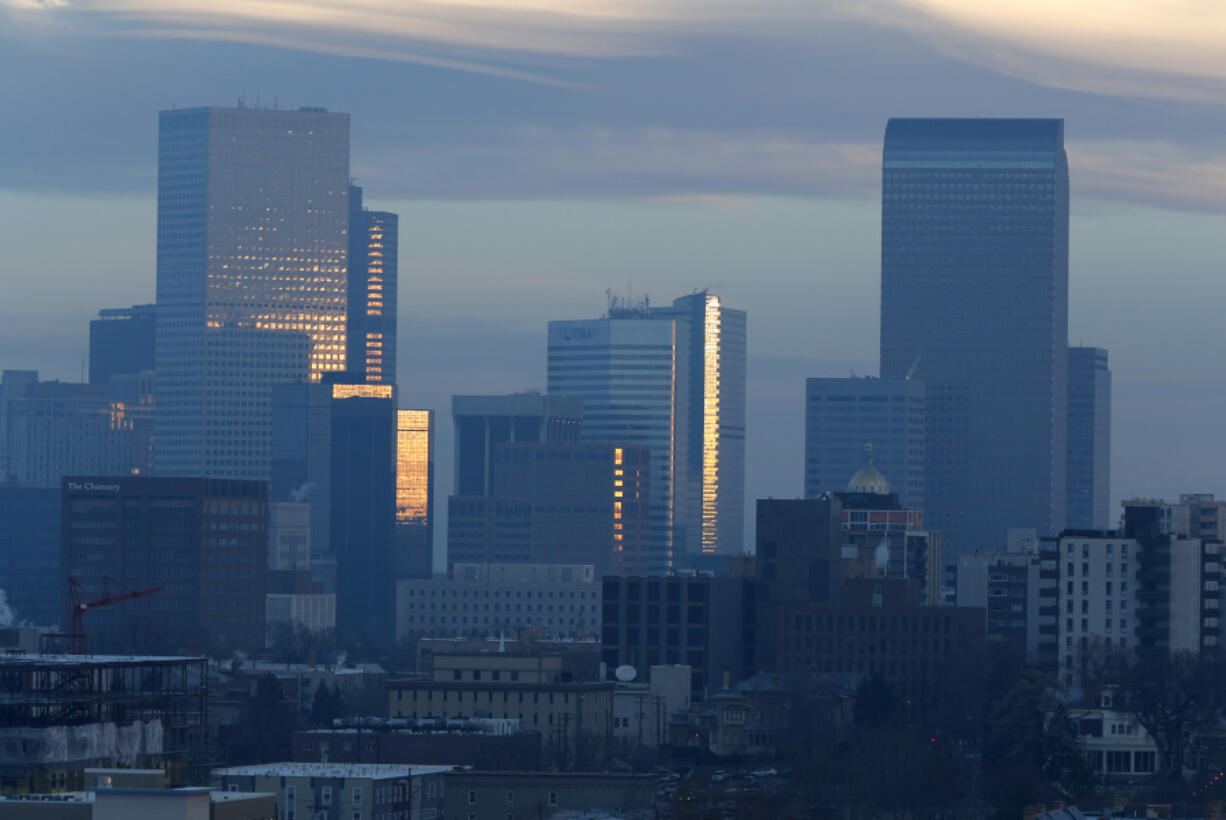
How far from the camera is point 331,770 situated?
169 m

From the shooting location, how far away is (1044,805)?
161 m

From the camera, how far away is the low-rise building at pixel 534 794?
16775 cm

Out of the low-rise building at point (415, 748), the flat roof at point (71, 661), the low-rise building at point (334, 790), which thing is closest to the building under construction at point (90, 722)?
the flat roof at point (71, 661)

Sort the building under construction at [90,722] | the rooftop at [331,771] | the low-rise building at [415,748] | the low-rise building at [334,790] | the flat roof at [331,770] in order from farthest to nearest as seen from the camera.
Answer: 1. the low-rise building at [415,748]
2. the flat roof at [331,770]
3. the rooftop at [331,771]
4. the low-rise building at [334,790]
5. the building under construction at [90,722]

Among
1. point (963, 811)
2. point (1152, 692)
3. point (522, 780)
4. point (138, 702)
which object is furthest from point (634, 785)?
point (1152, 692)

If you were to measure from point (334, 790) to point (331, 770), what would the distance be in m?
7.05

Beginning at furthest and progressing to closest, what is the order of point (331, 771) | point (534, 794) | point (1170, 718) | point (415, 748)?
point (1170, 718) → point (415, 748) → point (534, 794) → point (331, 771)

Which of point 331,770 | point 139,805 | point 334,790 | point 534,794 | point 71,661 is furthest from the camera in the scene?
point 331,770

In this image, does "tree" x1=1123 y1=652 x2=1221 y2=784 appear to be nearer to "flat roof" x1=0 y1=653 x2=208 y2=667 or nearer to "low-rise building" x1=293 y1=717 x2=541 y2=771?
"low-rise building" x1=293 y1=717 x2=541 y2=771

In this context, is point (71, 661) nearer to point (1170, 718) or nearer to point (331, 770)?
point (331, 770)

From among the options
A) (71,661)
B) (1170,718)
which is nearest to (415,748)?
(71,661)

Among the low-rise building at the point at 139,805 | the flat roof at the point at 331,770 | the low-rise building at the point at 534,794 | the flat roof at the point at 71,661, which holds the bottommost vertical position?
the low-rise building at the point at 534,794

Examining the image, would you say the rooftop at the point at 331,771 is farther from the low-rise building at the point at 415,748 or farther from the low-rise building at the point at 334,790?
the low-rise building at the point at 415,748

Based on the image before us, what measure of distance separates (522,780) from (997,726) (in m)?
37.9
